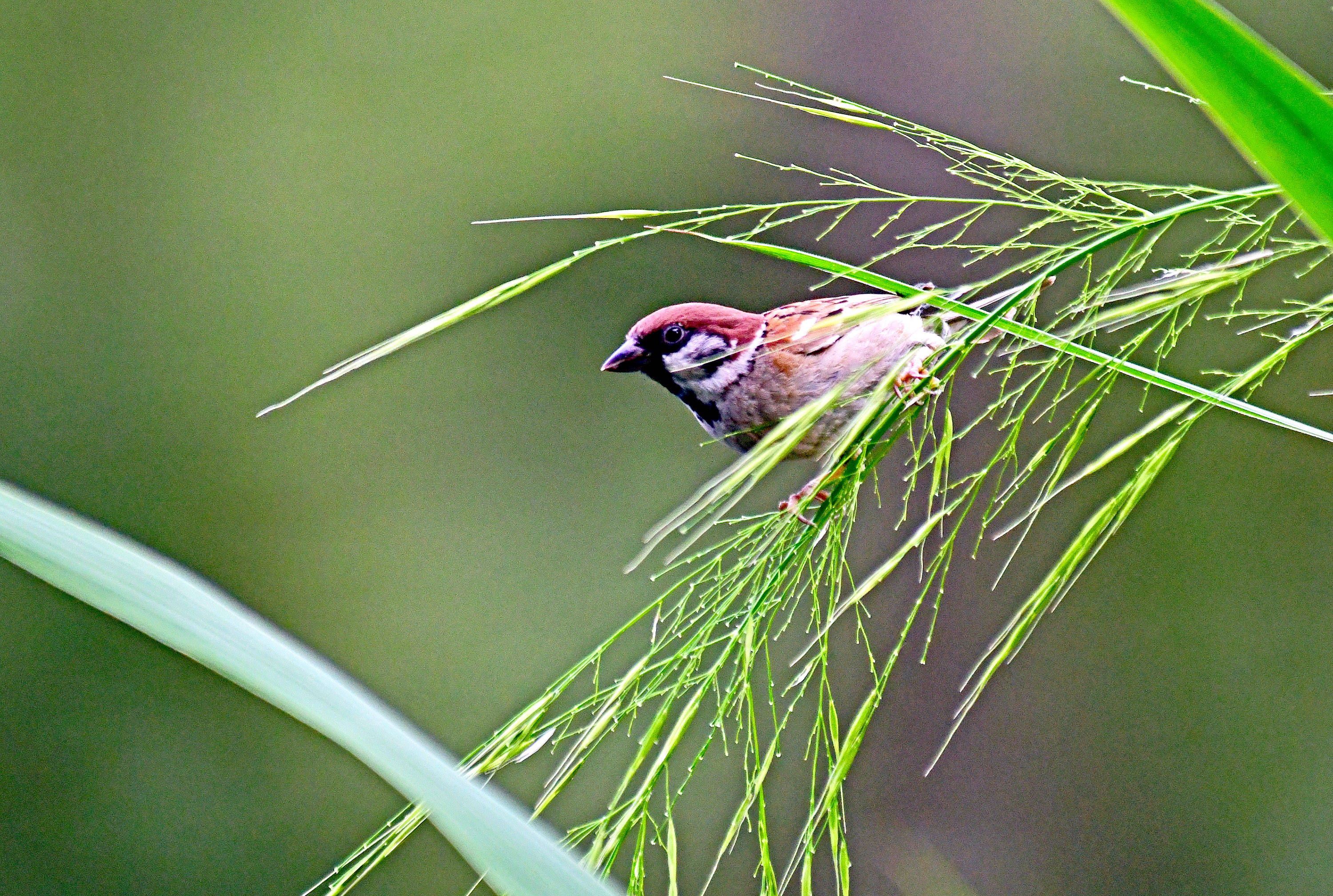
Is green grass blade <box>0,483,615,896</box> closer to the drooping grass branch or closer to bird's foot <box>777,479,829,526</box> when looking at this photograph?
the drooping grass branch

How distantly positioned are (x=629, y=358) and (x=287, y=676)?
1401mm

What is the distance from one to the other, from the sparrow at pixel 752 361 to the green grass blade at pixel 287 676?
3.70 feet

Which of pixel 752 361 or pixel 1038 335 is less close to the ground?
pixel 1038 335

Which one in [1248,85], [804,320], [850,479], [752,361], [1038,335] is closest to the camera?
[1248,85]

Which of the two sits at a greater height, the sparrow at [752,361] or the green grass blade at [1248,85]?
the green grass blade at [1248,85]

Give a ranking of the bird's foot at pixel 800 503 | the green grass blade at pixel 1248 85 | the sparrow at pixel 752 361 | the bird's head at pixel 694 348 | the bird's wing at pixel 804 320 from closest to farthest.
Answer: the green grass blade at pixel 1248 85, the bird's foot at pixel 800 503, the bird's wing at pixel 804 320, the sparrow at pixel 752 361, the bird's head at pixel 694 348

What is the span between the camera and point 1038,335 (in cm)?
65

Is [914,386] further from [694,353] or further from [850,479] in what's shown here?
[694,353]

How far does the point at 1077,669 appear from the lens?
4.72m

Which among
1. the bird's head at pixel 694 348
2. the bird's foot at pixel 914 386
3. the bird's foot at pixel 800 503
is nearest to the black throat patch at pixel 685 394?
the bird's head at pixel 694 348

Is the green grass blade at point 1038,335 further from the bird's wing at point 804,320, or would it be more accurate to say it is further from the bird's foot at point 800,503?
the bird's wing at point 804,320

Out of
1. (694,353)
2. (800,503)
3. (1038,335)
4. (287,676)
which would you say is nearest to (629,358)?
(694,353)

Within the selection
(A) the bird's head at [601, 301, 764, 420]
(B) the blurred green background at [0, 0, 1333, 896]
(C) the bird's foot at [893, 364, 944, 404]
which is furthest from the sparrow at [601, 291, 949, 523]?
(B) the blurred green background at [0, 0, 1333, 896]

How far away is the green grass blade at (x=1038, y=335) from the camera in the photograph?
0.60 metres
